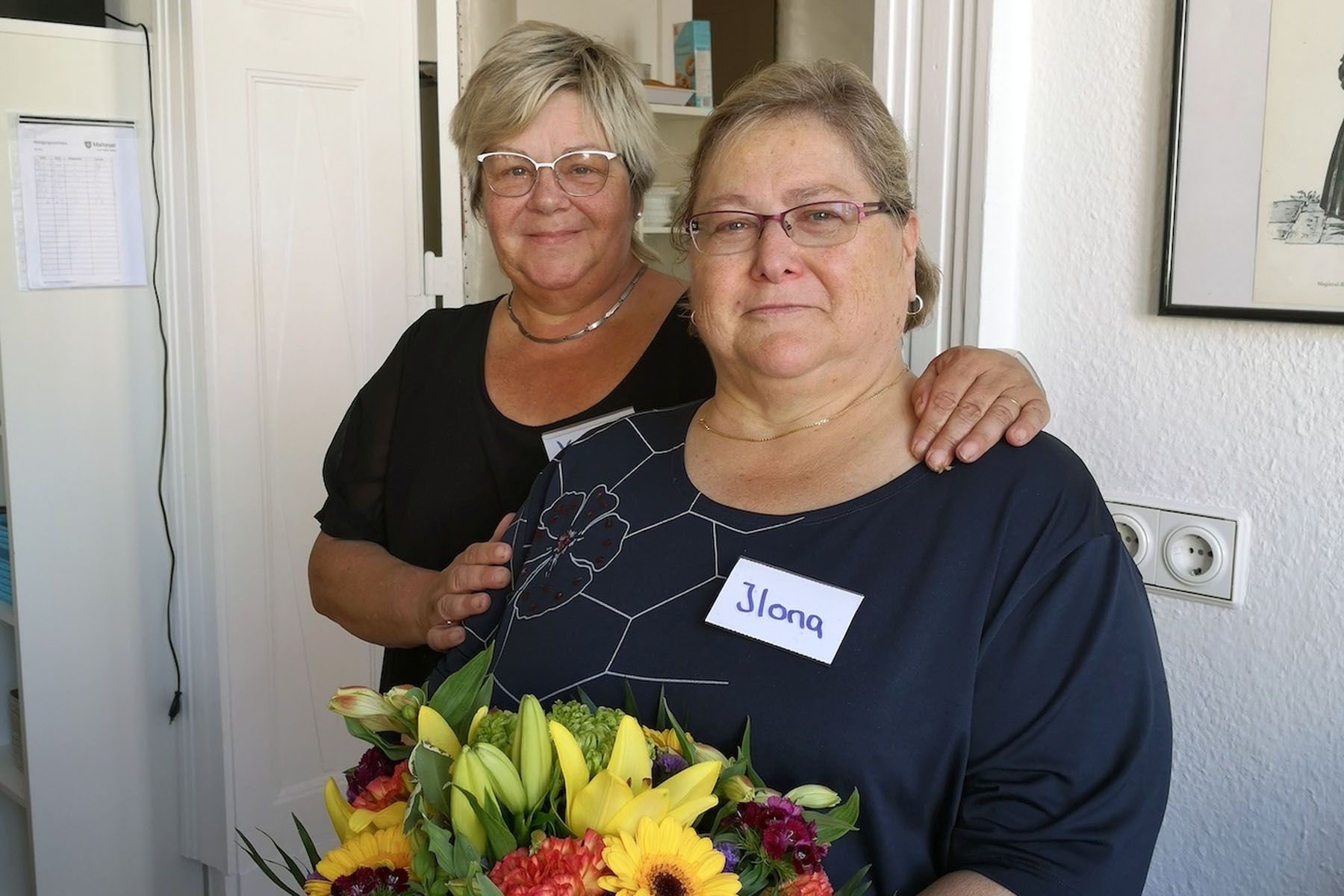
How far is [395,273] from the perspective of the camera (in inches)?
123

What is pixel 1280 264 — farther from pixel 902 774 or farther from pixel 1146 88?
pixel 902 774

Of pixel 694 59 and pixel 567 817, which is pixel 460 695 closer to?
pixel 567 817

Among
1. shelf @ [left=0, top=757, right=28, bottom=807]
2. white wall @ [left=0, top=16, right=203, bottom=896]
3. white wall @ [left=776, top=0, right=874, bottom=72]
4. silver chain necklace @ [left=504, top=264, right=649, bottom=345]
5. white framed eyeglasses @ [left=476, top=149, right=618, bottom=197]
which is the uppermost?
white wall @ [left=776, top=0, right=874, bottom=72]

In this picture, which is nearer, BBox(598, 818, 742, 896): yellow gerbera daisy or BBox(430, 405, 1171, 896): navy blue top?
BBox(598, 818, 742, 896): yellow gerbera daisy

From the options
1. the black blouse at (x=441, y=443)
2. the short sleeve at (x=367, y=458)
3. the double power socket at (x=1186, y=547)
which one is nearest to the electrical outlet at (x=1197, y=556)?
the double power socket at (x=1186, y=547)

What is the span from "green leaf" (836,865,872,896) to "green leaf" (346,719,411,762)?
372mm

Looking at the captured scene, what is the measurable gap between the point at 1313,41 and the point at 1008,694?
0.78m

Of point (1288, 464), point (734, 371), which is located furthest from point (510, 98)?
point (1288, 464)

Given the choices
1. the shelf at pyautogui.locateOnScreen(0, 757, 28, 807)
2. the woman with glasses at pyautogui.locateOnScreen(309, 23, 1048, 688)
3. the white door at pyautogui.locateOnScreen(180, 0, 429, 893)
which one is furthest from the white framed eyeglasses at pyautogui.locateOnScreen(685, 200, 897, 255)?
the shelf at pyautogui.locateOnScreen(0, 757, 28, 807)

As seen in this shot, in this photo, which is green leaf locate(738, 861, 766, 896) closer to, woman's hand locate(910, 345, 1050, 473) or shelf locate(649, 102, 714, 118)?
woman's hand locate(910, 345, 1050, 473)

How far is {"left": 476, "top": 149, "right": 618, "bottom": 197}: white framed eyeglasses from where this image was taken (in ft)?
5.30

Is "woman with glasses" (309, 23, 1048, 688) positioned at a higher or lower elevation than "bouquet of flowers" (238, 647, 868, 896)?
higher

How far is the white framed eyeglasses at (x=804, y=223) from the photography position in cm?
121

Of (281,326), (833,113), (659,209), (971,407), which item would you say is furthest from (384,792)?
(659,209)
